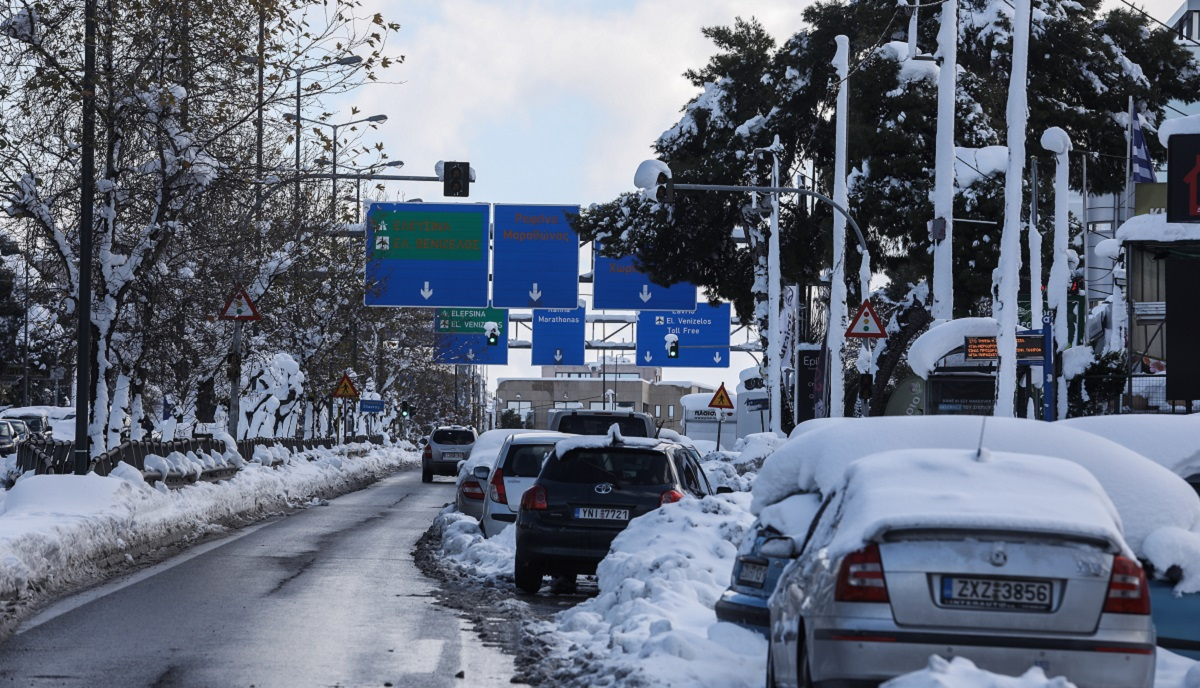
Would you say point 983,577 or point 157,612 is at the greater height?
point 983,577

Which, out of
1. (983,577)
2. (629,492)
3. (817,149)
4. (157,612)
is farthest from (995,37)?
(983,577)

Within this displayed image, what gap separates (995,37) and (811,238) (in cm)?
787

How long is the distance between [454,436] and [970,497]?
147ft

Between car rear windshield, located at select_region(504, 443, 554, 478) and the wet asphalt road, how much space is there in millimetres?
1656

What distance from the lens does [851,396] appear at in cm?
6750

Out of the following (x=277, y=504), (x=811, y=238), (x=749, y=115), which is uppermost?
(x=749, y=115)

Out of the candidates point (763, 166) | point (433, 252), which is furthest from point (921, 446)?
point (763, 166)

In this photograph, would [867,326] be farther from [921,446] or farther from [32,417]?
[32,417]

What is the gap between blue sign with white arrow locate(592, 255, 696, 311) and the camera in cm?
5019

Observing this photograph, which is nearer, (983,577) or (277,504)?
(983,577)

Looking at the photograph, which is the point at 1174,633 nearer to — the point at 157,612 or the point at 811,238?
the point at 157,612

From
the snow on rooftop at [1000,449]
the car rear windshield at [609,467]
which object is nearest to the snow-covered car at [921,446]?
the snow on rooftop at [1000,449]

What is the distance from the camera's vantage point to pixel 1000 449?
9.21 metres

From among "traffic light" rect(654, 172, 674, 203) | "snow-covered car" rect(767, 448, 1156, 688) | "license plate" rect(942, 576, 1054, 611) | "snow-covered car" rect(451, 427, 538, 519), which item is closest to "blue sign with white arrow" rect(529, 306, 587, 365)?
"traffic light" rect(654, 172, 674, 203)
